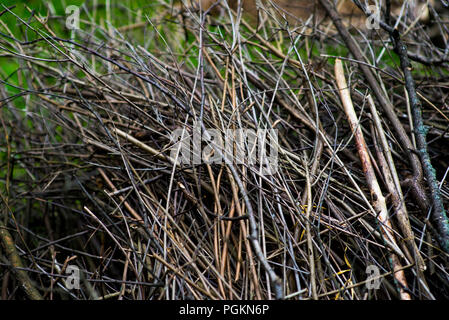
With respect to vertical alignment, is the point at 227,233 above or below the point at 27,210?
below

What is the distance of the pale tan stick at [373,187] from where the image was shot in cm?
118

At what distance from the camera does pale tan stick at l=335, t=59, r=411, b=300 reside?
1.18 m

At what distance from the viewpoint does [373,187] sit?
1367mm

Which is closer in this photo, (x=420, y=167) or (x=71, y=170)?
(x=420, y=167)

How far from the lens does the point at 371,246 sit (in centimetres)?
135

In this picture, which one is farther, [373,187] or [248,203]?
[373,187]

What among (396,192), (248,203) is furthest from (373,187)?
(248,203)

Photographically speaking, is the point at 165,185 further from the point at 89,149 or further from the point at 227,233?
the point at 89,149

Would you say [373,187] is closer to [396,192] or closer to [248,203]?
[396,192]

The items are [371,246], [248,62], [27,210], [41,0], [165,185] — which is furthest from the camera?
[41,0]

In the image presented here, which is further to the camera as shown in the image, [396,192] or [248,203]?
[396,192]
